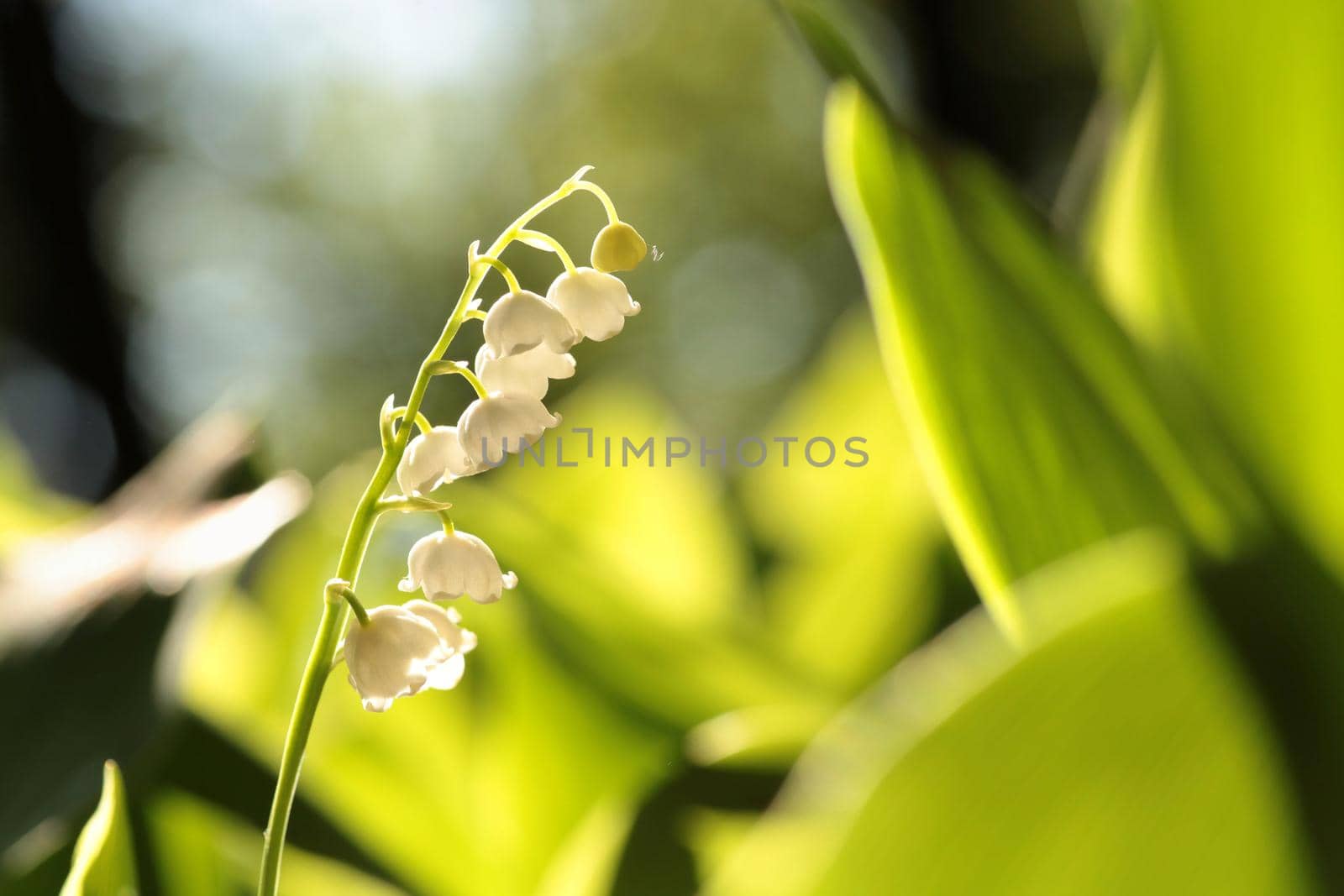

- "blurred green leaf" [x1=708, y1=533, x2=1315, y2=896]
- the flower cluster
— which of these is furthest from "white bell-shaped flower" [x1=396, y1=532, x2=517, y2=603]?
"blurred green leaf" [x1=708, y1=533, x2=1315, y2=896]

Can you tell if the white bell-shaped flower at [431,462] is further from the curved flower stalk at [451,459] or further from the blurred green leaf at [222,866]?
the blurred green leaf at [222,866]

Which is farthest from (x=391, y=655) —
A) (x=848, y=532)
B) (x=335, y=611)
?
(x=848, y=532)

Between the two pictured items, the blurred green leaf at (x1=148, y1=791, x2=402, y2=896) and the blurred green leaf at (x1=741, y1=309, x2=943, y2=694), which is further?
the blurred green leaf at (x1=741, y1=309, x2=943, y2=694)

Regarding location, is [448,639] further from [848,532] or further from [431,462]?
[848,532]

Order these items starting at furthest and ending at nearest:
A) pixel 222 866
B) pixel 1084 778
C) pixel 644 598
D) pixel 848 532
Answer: pixel 848 532, pixel 644 598, pixel 222 866, pixel 1084 778

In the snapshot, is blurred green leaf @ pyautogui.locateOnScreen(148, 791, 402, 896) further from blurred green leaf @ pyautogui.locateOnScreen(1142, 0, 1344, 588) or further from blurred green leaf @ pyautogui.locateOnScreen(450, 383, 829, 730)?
blurred green leaf @ pyautogui.locateOnScreen(1142, 0, 1344, 588)

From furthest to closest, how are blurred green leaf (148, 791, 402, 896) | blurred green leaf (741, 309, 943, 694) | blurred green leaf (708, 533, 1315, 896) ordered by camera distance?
blurred green leaf (741, 309, 943, 694) → blurred green leaf (148, 791, 402, 896) → blurred green leaf (708, 533, 1315, 896)

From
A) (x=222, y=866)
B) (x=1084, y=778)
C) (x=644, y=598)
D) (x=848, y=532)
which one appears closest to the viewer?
(x=1084, y=778)

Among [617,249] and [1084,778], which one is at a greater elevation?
[617,249]

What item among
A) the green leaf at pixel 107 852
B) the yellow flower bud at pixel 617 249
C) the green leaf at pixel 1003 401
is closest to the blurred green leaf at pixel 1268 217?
the green leaf at pixel 1003 401
